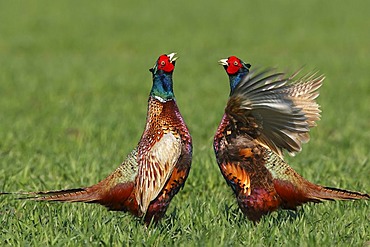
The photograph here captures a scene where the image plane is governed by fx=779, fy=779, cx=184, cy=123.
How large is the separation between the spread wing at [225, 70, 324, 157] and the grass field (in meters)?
0.19

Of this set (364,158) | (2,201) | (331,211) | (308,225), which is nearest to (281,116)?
(308,225)

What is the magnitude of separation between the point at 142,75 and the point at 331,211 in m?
10.4

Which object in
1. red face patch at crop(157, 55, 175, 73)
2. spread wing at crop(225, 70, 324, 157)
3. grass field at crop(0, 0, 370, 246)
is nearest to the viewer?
spread wing at crop(225, 70, 324, 157)

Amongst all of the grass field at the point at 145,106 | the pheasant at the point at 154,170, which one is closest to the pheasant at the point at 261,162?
the grass field at the point at 145,106

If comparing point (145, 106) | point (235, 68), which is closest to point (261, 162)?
point (235, 68)

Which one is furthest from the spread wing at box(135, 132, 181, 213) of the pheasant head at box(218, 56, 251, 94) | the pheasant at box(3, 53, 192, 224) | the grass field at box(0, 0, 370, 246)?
the pheasant head at box(218, 56, 251, 94)

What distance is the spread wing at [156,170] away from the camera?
16.7 ft

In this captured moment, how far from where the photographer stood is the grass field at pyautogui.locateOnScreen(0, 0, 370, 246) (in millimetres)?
5059

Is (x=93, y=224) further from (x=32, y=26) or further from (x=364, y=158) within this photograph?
(x=32, y=26)

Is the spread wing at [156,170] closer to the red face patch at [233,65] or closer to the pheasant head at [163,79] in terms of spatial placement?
the pheasant head at [163,79]

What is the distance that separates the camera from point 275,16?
3009 centimetres

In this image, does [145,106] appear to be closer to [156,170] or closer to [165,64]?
[165,64]

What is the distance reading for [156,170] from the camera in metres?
5.09

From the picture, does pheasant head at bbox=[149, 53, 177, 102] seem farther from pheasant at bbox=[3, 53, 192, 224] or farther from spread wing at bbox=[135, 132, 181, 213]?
spread wing at bbox=[135, 132, 181, 213]
